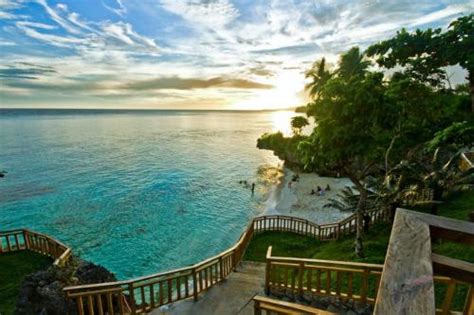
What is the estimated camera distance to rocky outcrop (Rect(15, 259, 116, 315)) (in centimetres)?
521

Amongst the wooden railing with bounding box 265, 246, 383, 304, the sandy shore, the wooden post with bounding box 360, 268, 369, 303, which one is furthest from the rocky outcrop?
the sandy shore

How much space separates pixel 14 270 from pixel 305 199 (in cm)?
1961

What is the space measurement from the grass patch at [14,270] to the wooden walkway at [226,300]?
5.37 meters

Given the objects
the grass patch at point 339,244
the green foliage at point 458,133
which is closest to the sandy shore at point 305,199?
the grass patch at point 339,244

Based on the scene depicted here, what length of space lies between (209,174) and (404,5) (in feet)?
87.2

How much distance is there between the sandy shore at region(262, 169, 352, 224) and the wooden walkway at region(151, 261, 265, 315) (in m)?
11.7

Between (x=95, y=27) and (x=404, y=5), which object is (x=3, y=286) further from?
(x=404, y=5)

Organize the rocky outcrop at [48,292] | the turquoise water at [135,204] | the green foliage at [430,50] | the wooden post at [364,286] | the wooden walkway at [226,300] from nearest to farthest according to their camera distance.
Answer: the wooden post at [364,286] → the rocky outcrop at [48,292] → the wooden walkway at [226,300] → the green foliage at [430,50] → the turquoise water at [135,204]

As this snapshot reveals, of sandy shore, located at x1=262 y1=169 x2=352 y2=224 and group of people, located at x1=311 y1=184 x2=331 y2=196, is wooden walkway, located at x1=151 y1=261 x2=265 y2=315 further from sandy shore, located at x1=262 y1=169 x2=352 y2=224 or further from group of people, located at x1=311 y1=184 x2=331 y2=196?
group of people, located at x1=311 y1=184 x2=331 y2=196

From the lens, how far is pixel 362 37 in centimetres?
1261

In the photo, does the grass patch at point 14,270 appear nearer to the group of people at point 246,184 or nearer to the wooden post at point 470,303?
the wooden post at point 470,303

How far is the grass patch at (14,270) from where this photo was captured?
316 inches

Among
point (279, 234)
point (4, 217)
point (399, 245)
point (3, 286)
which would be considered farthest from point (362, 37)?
point (4, 217)

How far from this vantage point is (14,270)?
31.5ft
